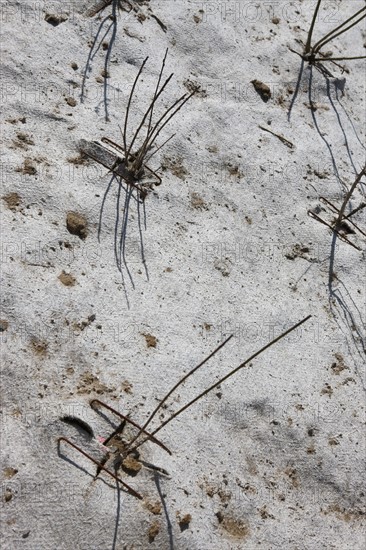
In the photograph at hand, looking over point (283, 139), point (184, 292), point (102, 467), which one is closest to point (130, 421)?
point (102, 467)

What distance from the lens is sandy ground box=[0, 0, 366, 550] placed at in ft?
5.38

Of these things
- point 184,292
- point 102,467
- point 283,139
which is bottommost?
point 102,467

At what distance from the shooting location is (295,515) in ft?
5.89

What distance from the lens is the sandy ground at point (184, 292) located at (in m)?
1.64

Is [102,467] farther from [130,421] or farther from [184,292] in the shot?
[184,292]

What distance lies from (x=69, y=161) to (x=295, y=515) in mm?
1357

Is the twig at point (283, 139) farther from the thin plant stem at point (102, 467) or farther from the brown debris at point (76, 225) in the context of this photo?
the thin plant stem at point (102, 467)

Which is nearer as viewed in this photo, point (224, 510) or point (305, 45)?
point (224, 510)

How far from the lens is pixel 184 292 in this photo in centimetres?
199

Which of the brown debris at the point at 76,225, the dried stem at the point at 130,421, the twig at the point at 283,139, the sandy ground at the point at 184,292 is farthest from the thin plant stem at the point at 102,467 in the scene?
the twig at the point at 283,139

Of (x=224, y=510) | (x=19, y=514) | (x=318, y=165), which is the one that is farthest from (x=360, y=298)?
(x=19, y=514)

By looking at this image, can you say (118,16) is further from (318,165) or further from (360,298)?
(360,298)

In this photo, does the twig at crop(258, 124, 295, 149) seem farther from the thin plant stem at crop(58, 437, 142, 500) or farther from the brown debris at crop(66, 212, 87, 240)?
the thin plant stem at crop(58, 437, 142, 500)

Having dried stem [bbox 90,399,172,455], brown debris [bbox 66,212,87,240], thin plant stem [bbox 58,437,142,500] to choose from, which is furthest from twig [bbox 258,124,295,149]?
thin plant stem [bbox 58,437,142,500]
